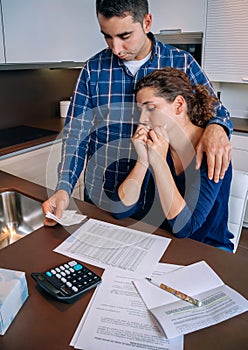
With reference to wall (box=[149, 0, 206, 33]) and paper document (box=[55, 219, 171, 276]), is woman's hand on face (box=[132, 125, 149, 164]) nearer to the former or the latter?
paper document (box=[55, 219, 171, 276])

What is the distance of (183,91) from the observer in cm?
120

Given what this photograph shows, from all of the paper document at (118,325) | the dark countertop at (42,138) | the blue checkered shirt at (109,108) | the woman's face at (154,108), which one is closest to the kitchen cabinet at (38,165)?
the dark countertop at (42,138)

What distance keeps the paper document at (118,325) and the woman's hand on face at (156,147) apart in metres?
0.43

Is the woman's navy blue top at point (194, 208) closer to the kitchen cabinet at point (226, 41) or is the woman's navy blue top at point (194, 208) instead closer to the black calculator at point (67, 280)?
the black calculator at point (67, 280)

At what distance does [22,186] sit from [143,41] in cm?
76

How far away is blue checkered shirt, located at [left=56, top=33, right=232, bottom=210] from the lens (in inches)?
52.6

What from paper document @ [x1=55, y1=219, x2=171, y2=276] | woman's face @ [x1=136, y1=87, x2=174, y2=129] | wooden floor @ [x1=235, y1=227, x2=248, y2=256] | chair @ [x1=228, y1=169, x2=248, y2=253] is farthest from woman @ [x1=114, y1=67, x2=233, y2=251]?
wooden floor @ [x1=235, y1=227, x2=248, y2=256]

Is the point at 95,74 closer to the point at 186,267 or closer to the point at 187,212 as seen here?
the point at 187,212

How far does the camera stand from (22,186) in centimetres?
139

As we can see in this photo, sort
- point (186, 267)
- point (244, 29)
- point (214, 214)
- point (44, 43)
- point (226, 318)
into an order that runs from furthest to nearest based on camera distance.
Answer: point (244, 29) → point (44, 43) → point (214, 214) → point (186, 267) → point (226, 318)

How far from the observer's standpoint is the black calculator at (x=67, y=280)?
2.48 feet

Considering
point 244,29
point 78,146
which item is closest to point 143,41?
point 78,146

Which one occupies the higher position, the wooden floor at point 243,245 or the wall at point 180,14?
the wall at point 180,14

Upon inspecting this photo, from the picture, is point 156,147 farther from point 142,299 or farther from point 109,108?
point 142,299
